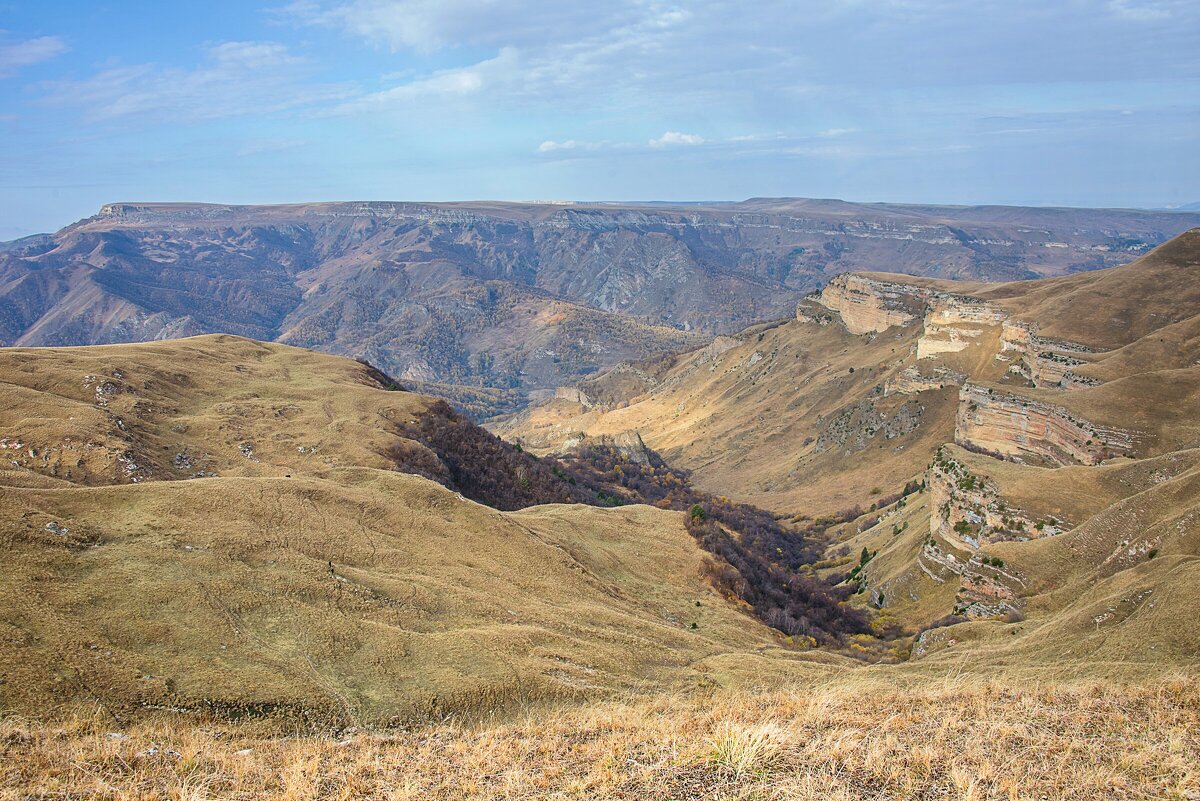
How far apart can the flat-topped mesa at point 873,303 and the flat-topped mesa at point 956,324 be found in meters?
21.1

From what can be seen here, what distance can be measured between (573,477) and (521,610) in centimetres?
5395

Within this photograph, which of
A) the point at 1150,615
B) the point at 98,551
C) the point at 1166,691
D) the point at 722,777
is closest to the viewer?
the point at 722,777

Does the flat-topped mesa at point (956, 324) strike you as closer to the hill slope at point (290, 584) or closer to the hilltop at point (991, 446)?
the hilltop at point (991, 446)

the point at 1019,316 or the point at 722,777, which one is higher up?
the point at 1019,316

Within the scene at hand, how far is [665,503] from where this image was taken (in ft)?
259

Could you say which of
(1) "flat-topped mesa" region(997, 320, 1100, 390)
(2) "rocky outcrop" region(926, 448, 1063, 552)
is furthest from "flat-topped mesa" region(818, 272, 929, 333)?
(2) "rocky outcrop" region(926, 448, 1063, 552)

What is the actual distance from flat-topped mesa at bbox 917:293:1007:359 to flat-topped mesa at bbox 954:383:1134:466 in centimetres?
2293

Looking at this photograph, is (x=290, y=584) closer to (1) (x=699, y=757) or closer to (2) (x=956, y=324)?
(1) (x=699, y=757)

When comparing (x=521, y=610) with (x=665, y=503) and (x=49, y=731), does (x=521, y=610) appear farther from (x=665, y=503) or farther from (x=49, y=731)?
(x=665, y=503)

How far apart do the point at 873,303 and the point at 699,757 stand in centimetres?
11947

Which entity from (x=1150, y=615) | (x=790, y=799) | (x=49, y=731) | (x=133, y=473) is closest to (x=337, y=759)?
(x=49, y=731)

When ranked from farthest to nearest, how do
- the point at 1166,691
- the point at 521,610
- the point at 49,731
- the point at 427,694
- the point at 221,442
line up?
1. the point at 221,442
2. the point at 521,610
3. the point at 427,694
4. the point at 1166,691
5. the point at 49,731

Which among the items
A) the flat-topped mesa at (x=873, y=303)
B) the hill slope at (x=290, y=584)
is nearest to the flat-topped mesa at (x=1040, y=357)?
the flat-topped mesa at (x=873, y=303)

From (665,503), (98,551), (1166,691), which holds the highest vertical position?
(98,551)
